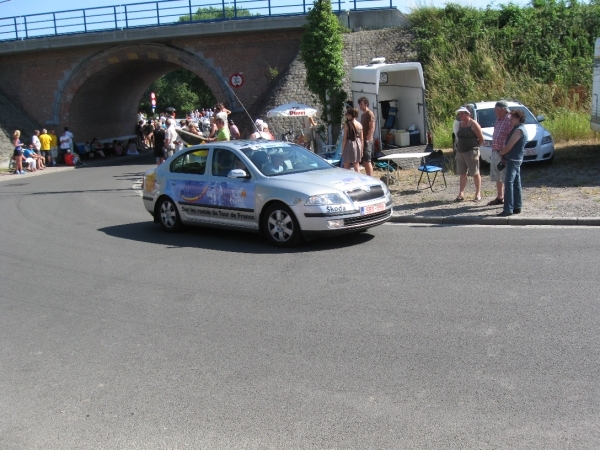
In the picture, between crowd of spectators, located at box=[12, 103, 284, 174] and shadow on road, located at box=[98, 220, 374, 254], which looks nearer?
shadow on road, located at box=[98, 220, 374, 254]

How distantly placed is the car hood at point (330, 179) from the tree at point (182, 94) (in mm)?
68749

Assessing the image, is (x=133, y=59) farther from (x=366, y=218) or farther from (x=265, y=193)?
(x=366, y=218)

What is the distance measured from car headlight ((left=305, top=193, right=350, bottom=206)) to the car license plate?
283mm

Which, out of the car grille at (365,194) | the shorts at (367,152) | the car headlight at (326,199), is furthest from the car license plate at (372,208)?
the shorts at (367,152)

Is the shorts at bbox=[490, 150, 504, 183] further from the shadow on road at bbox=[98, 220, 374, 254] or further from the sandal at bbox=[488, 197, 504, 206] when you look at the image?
the shadow on road at bbox=[98, 220, 374, 254]

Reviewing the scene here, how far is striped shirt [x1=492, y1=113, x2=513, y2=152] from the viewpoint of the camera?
39.2 feet

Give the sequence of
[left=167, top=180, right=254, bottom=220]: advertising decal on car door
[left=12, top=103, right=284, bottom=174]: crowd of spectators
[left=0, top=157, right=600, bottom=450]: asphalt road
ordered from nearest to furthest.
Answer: [left=0, top=157, right=600, bottom=450]: asphalt road
[left=167, top=180, right=254, bottom=220]: advertising decal on car door
[left=12, top=103, right=284, bottom=174]: crowd of spectators

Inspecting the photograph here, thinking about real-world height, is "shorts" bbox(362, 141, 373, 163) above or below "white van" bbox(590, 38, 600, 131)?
below

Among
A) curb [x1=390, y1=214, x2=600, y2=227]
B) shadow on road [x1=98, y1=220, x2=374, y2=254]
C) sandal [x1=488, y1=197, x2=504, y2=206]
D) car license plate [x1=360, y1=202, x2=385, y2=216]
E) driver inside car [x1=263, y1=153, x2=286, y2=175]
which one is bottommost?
shadow on road [x1=98, y1=220, x2=374, y2=254]

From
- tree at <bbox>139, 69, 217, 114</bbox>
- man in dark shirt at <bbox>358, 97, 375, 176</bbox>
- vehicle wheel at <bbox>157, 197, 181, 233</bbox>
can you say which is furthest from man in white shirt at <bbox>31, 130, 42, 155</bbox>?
tree at <bbox>139, 69, 217, 114</bbox>

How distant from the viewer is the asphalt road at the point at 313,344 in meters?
4.75

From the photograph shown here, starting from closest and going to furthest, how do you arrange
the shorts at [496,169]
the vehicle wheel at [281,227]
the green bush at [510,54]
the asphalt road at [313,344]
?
the asphalt road at [313,344]
the vehicle wheel at [281,227]
the shorts at [496,169]
the green bush at [510,54]

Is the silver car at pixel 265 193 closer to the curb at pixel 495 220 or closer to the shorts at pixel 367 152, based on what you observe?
the curb at pixel 495 220

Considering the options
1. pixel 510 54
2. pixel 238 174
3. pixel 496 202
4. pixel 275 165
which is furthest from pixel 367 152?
pixel 510 54
